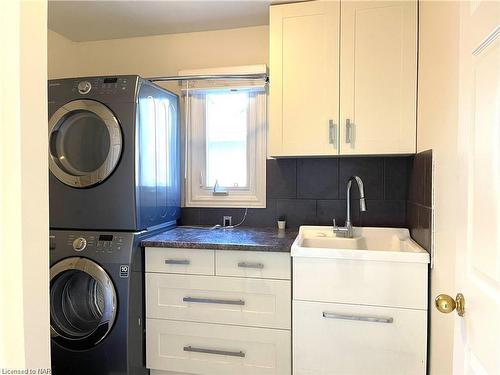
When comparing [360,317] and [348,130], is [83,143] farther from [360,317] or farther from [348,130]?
[360,317]

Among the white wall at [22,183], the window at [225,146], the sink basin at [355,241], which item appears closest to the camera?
the white wall at [22,183]

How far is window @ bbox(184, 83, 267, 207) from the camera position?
2.38 m

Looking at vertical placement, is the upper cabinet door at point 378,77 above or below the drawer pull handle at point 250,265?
above

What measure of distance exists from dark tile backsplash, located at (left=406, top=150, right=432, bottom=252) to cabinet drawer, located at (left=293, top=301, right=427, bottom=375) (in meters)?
0.38

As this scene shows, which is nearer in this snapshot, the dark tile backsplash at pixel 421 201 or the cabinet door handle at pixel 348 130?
the dark tile backsplash at pixel 421 201

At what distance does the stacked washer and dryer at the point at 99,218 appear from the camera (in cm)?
180

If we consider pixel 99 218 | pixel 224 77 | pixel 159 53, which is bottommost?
pixel 99 218

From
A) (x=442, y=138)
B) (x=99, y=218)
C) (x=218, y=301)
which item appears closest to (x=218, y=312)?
(x=218, y=301)

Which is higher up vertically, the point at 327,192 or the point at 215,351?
the point at 327,192

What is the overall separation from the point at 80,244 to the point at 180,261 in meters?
0.57

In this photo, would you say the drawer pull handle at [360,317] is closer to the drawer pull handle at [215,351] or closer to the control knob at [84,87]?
the drawer pull handle at [215,351]

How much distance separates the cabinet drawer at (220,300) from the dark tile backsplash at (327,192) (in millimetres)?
655

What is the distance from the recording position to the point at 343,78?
1.90 m

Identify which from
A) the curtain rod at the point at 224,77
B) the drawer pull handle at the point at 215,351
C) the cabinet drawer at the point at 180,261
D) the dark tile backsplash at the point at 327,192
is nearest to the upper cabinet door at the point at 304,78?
the curtain rod at the point at 224,77
